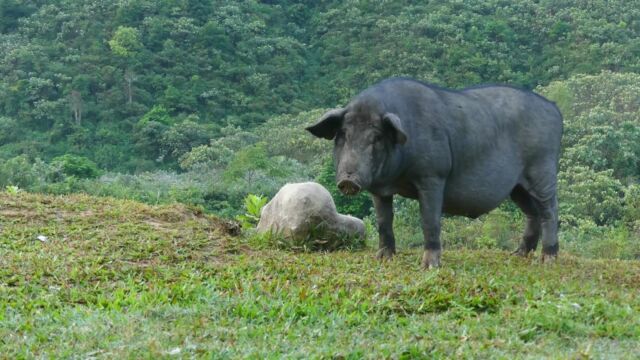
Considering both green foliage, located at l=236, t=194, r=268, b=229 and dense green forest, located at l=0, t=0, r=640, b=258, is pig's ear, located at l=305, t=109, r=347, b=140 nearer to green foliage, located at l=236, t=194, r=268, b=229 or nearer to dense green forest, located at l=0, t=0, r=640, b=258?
green foliage, located at l=236, t=194, r=268, b=229

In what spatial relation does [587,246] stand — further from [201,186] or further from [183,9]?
[183,9]

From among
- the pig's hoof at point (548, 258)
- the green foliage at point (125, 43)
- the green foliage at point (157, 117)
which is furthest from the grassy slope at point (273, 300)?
the green foliage at point (125, 43)

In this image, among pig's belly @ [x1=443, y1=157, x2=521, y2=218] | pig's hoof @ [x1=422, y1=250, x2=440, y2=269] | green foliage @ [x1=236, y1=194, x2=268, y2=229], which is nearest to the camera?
pig's hoof @ [x1=422, y1=250, x2=440, y2=269]

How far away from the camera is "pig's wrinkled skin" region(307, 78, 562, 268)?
8.10 meters

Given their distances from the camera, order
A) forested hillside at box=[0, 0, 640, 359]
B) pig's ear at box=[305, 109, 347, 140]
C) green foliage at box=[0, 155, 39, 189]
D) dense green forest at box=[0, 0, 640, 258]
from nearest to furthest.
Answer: forested hillside at box=[0, 0, 640, 359], pig's ear at box=[305, 109, 347, 140], green foliage at box=[0, 155, 39, 189], dense green forest at box=[0, 0, 640, 258]

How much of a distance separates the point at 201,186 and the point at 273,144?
22.8 feet

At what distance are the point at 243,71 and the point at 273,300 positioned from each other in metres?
37.5

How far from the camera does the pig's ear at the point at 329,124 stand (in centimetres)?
821

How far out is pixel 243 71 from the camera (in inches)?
1706

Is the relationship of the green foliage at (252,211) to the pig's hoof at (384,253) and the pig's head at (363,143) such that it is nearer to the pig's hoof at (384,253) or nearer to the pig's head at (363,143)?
the pig's hoof at (384,253)

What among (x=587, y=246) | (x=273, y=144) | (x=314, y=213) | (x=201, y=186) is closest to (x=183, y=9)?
(x=273, y=144)

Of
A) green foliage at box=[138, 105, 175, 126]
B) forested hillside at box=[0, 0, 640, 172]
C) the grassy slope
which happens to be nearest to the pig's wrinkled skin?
the grassy slope

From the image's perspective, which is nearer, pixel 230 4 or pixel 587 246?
pixel 587 246

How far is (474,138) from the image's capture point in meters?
8.86
